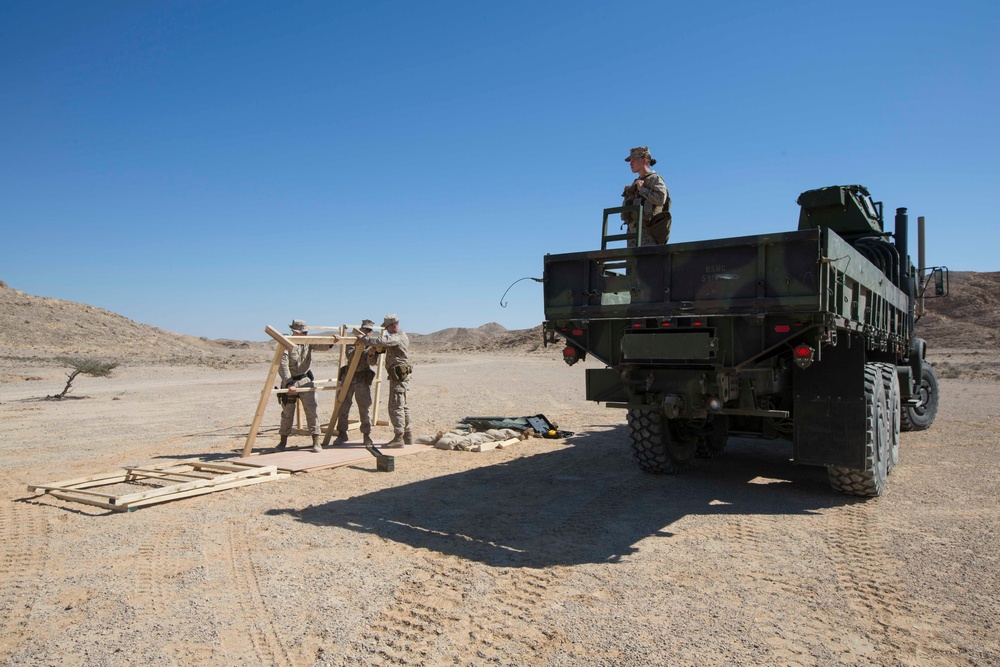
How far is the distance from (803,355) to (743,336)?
1.73ft

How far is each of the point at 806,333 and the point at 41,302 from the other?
65.5m

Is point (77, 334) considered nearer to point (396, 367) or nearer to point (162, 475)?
point (396, 367)

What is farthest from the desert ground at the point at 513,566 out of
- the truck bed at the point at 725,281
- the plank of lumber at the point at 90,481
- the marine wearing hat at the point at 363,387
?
the truck bed at the point at 725,281

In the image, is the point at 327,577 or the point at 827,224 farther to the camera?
the point at 827,224

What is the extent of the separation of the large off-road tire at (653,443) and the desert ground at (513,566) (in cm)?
25

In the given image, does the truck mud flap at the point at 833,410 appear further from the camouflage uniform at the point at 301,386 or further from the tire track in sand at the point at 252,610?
the camouflage uniform at the point at 301,386

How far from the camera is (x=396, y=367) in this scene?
9422mm

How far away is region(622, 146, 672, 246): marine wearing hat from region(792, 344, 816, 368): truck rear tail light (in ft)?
7.15

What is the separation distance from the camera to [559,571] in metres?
4.64

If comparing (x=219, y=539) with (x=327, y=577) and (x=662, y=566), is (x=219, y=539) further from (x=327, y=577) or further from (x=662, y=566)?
(x=662, y=566)

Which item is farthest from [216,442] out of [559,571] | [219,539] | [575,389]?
[575,389]

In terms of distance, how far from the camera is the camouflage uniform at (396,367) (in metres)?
9.37

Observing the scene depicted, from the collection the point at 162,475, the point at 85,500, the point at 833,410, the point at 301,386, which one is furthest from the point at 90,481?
the point at 833,410

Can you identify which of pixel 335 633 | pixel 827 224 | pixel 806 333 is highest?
pixel 827 224
